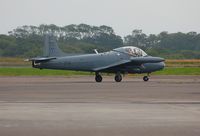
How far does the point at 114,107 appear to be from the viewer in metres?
18.3

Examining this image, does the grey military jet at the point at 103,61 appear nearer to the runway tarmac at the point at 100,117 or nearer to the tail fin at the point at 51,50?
the tail fin at the point at 51,50

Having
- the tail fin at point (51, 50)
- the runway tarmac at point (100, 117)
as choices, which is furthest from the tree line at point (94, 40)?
the runway tarmac at point (100, 117)

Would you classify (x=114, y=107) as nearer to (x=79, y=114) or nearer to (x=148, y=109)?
(x=148, y=109)

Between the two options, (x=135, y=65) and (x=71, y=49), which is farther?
(x=71, y=49)

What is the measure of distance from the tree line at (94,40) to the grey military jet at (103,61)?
77209 mm

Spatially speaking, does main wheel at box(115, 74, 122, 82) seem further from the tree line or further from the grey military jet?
the tree line

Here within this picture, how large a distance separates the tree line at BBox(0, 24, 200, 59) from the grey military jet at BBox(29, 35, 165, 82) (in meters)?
77.2

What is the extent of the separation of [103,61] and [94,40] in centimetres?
11410

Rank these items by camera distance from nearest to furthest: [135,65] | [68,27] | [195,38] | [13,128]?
1. [13,128]
2. [135,65]
3. [195,38]
4. [68,27]

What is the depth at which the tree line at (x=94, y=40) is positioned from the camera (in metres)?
128

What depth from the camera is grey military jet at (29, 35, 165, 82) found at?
130 ft

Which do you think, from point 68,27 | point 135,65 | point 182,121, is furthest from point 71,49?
point 182,121

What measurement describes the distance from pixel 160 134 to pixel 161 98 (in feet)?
33.7

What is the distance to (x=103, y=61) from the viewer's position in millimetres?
41094
